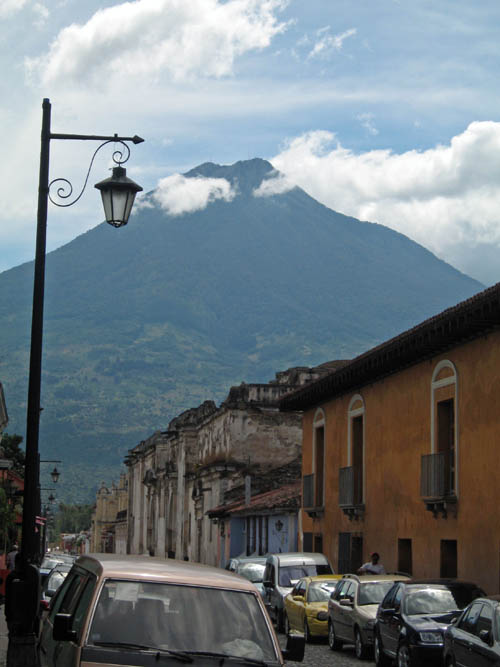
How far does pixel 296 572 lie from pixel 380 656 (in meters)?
8.66

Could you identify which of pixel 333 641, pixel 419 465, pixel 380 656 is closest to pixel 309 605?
pixel 333 641

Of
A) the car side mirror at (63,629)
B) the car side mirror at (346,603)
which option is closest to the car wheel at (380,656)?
the car side mirror at (346,603)

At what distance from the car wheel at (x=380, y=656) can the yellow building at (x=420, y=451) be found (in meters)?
3.69

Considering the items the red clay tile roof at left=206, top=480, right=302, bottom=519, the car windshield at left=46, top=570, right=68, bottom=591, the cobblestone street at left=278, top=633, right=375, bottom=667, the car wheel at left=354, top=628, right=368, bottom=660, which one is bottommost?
the cobblestone street at left=278, top=633, right=375, bottom=667

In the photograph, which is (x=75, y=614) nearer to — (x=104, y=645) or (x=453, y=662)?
(x=104, y=645)

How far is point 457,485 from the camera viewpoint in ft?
73.0

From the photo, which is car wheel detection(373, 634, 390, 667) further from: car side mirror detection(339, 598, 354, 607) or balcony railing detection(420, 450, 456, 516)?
balcony railing detection(420, 450, 456, 516)

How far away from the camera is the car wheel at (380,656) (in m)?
16.8

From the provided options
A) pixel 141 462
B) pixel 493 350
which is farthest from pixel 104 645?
pixel 141 462

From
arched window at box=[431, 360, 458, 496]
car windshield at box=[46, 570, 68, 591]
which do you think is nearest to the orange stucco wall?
arched window at box=[431, 360, 458, 496]

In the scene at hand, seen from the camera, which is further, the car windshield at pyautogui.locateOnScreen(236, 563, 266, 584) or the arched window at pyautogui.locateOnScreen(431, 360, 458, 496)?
the car windshield at pyautogui.locateOnScreen(236, 563, 266, 584)

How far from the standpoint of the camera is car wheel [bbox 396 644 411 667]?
15.1m

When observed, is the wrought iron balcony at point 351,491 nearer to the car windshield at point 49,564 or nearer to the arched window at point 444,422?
the arched window at point 444,422

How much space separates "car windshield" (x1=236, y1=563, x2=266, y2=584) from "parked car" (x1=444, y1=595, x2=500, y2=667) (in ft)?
49.9
